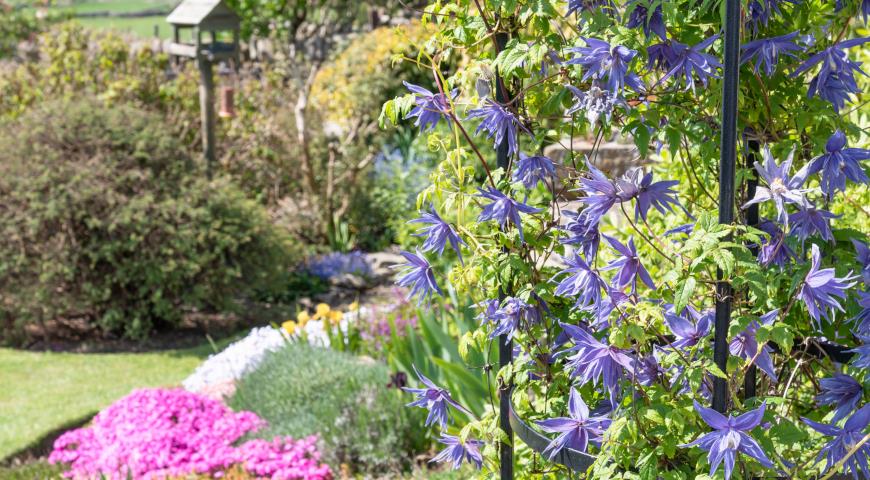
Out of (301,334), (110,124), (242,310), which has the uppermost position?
(110,124)

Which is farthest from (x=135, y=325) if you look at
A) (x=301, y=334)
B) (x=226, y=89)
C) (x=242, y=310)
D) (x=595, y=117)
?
(x=595, y=117)

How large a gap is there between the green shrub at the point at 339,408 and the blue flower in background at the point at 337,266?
3.36 meters

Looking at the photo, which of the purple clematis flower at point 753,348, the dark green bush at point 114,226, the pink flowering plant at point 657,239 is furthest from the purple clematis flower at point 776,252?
the dark green bush at point 114,226

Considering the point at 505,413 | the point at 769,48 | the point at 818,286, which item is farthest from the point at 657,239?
the point at 505,413

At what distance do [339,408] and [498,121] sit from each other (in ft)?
8.38

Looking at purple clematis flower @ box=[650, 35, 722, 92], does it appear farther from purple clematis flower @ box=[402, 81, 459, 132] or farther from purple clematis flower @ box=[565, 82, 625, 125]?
purple clematis flower @ box=[402, 81, 459, 132]

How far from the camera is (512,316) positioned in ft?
6.47

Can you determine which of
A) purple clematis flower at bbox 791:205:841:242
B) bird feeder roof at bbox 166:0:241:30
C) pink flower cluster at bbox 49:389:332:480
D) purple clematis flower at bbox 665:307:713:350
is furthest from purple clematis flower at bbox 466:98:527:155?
bird feeder roof at bbox 166:0:241:30

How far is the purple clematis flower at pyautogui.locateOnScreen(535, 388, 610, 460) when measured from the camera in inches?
72.5

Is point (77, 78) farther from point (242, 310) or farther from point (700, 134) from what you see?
point (700, 134)

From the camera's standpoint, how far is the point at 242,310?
7.04 m

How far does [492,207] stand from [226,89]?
6.67 m

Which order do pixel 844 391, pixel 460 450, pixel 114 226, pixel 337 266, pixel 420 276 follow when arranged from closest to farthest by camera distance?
1. pixel 844 391
2. pixel 420 276
3. pixel 460 450
4. pixel 114 226
5. pixel 337 266

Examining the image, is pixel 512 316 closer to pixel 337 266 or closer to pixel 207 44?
Answer: pixel 207 44
